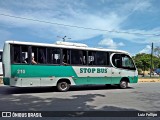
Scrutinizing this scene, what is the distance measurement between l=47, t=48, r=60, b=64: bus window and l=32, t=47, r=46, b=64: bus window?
315 mm

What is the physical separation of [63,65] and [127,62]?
550cm

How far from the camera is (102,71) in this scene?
1748 centimetres

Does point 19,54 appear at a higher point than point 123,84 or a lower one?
higher

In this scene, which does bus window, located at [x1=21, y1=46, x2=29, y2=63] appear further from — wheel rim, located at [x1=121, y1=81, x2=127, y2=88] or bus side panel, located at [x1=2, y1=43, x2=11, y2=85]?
wheel rim, located at [x1=121, y1=81, x2=127, y2=88]

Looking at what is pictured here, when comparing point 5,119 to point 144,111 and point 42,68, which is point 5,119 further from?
point 42,68

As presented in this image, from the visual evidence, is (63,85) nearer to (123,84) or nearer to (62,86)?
(62,86)

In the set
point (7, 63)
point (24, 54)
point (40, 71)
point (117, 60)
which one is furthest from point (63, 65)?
point (117, 60)

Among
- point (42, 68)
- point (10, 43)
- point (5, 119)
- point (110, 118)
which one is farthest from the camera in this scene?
point (42, 68)

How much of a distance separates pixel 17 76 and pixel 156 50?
82321mm

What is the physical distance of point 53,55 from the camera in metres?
15.4

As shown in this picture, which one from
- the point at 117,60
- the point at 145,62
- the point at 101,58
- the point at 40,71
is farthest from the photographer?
the point at 145,62

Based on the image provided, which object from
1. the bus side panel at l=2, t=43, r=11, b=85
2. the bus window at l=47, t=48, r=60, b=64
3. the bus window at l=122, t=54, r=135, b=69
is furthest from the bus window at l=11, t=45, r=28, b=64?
the bus window at l=122, t=54, r=135, b=69

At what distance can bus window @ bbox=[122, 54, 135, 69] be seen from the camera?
61.3 ft

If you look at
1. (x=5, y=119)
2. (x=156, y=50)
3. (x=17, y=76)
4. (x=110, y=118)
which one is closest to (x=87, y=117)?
(x=110, y=118)
